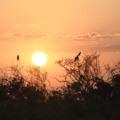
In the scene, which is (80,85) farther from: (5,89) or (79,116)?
(79,116)

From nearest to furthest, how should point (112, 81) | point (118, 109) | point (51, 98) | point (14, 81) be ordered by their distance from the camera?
point (118, 109)
point (51, 98)
point (112, 81)
point (14, 81)

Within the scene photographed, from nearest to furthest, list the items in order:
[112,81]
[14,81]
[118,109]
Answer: [118,109], [112,81], [14,81]

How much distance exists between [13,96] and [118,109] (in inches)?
602

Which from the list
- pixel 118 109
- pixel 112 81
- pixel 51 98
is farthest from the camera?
→ pixel 112 81

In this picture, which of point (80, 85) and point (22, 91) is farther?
point (80, 85)

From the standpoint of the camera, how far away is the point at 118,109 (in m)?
25.3

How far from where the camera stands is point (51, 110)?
2683 centimetres

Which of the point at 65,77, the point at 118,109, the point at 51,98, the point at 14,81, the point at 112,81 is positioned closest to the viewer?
the point at 118,109

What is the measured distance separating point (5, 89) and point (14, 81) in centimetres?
155

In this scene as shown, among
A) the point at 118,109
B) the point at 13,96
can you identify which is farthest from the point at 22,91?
the point at 118,109

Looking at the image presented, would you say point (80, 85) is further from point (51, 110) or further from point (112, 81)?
point (51, 110)

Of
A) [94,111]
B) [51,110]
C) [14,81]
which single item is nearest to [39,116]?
[51,110]

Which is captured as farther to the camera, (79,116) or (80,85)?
(80,85)

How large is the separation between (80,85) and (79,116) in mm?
15501
